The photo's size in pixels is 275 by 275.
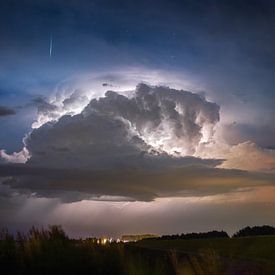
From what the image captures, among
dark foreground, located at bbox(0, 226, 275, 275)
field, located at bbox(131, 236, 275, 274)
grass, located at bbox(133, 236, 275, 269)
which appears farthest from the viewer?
grass, located at bbox(133, 236, 275, 269)

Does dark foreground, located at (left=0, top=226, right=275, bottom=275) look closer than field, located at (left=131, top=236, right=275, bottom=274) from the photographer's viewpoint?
No

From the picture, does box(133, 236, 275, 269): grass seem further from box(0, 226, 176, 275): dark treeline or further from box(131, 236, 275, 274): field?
box(0, 226, 176, 275): dark treeline

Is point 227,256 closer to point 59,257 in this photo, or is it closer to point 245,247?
point 245,247

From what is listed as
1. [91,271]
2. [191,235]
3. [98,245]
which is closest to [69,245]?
[98,245]

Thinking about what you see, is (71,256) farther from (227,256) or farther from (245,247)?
(245,247)

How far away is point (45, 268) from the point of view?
1942 centimetres

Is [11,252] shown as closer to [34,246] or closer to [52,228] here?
[34,246]

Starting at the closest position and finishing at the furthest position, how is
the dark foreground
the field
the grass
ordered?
the field < the dark foreground < the grass

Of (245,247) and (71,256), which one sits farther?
(245,247)

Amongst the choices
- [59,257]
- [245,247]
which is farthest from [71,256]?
[245,247]

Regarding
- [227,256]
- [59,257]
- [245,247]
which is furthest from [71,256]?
[245,247]

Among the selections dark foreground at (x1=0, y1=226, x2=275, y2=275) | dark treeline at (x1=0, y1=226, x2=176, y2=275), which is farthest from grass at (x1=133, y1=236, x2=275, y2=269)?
dark treeline at (x1=0, y1=226, x2=176, y2=275)

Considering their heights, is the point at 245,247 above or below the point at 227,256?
above

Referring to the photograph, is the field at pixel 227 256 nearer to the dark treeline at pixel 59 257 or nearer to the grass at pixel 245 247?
the grass at pixel 245 247
